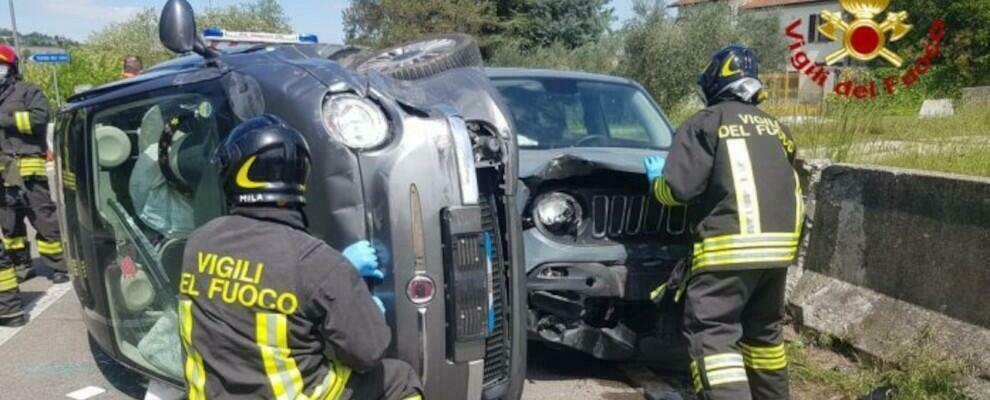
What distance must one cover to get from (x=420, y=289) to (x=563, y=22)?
3188cm

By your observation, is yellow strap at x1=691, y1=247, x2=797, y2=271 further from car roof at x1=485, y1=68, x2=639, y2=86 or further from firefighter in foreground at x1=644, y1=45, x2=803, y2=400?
car roof at x1=485, y1=68, x2=639, y2=86

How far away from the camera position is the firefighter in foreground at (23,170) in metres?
6.44

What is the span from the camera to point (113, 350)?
4.02m

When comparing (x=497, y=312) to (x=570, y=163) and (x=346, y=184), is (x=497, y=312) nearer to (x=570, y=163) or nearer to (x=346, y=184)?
(x=346, y=184)

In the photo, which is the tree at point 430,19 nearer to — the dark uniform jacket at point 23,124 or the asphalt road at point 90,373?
the dark uniform jacket at point 23,124

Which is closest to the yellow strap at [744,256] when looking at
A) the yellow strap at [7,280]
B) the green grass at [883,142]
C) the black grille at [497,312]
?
the black grille at [497,312]

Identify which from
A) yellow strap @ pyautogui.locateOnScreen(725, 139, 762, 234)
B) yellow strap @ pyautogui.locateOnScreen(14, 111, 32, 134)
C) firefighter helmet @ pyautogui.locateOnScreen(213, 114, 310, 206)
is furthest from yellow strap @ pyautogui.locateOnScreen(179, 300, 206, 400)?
yellow strap @ pyautogui.locateOnScreen(14, 111, 32, 134)

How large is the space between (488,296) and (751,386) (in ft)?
5.63

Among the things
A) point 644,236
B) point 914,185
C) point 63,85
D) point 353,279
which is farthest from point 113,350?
point 63,85

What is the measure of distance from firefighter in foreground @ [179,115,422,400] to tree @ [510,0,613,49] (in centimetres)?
3116

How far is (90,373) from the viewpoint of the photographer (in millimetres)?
4656

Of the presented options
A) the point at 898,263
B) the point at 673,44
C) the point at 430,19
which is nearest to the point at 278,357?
the point at 898,263

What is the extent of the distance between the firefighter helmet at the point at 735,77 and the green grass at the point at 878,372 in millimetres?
1517

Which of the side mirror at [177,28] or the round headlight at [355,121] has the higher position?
the side mirror at [177,28]
